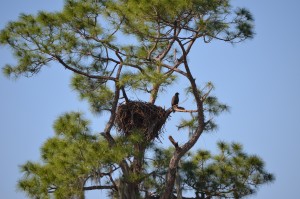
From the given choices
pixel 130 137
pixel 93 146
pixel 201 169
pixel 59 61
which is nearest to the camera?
pixel 93 146

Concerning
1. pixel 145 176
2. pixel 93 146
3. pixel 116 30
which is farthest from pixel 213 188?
pixel 116 30

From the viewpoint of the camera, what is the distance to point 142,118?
6.02 metres

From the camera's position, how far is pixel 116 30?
6203 millimetres

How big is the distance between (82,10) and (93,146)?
176 centimetres

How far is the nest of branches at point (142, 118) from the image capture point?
6.00m

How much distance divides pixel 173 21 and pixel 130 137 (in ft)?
4.47

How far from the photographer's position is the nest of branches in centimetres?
600

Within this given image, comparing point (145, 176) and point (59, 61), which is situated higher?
point (59, 61)

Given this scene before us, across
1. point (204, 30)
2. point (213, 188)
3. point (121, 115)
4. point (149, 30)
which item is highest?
point (149, 30)

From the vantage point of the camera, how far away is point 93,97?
6508mm

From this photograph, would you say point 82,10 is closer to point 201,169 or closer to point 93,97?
point 93,97

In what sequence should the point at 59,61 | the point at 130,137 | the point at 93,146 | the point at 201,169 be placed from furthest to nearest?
1. the point at 201,169
2. the point at 59,61
3. the point at 130,137
4. the point at 93,146

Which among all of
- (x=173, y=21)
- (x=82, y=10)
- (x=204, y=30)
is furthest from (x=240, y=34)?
(x=82, y=10)

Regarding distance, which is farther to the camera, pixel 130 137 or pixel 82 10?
pixel 82 10
